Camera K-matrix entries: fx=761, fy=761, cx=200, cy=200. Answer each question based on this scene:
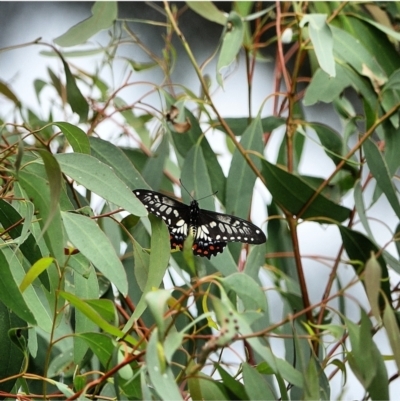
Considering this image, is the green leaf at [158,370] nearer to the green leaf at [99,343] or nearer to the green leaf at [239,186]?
the green leaf at [99,343]

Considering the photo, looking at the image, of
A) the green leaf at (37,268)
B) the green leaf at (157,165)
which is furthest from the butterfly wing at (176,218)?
the green leaf at (37,268)

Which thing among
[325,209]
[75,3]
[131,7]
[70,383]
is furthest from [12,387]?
[75,3]

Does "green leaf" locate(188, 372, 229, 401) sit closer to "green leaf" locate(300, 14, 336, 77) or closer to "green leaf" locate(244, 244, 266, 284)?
"green leaf" locate(244, 244, 266, 284)

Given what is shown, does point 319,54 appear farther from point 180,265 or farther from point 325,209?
point 180,265

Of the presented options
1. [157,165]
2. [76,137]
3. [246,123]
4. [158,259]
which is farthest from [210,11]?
[158,259]

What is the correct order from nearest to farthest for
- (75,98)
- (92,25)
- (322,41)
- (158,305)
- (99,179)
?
(158,305) → (99,179) → (322,41) → (75,98) → (92,25)

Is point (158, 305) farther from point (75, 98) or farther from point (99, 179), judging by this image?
point (75, 98)
